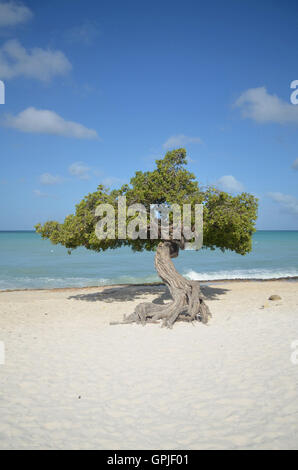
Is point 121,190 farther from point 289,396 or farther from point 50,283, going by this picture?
point 50,283

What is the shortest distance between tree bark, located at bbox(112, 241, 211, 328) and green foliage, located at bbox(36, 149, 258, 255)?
2809 millimetres

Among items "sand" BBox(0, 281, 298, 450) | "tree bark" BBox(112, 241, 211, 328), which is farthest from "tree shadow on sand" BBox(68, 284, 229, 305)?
"sand" BBox(0, 281, 298, 450)

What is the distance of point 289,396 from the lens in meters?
6.67

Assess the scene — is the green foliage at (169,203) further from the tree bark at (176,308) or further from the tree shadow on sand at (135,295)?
the tree shadow on sand at (135,295)

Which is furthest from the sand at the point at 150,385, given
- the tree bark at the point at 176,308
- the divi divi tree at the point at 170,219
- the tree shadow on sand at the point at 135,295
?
the tree shadow on sand at the point at 135,295

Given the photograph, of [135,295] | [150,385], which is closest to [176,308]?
[150,385]

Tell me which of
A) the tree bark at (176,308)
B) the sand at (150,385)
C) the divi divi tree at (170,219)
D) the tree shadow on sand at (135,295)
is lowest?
the tree shadow on sand at (135,295)

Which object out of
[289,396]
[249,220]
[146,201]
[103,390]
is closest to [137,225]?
[146,201]

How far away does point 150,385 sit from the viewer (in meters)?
7.39

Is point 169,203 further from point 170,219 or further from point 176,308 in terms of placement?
point 176,308

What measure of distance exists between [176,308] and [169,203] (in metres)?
4.88

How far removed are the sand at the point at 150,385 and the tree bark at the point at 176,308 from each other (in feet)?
1.94

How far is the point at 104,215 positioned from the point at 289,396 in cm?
1062

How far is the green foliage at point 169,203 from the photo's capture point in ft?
47.8
